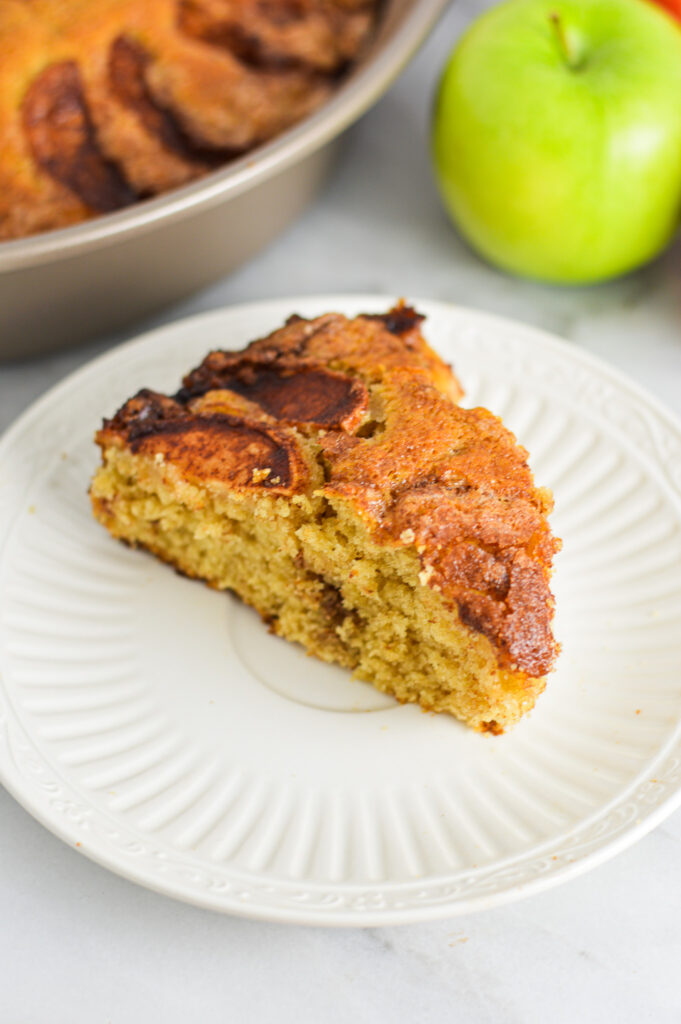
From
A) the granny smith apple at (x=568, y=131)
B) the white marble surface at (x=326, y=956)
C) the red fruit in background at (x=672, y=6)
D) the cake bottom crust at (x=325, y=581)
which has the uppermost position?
the red fruit in background at (x=672, y=6)

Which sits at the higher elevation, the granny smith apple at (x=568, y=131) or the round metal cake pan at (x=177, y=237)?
the granny smith apple at (x=568, y=131)

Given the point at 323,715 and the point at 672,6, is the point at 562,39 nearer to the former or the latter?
the point at 672,6

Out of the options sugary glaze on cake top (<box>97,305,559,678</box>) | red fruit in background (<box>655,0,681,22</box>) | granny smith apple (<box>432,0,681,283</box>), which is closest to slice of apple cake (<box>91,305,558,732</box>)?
sugary glaze on cake top (<box>97,305,559,678</box>)

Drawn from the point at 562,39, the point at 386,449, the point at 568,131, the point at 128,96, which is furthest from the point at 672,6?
the point at 386,449

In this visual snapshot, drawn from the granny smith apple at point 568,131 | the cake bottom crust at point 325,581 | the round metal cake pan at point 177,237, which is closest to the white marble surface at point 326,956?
the cake bottom crust at point 325,581

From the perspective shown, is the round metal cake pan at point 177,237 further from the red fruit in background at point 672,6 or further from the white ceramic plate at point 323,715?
the red fruit in background at point 672,6

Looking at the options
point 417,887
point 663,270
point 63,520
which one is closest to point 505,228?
point 663,270

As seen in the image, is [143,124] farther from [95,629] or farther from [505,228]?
[95,629]
